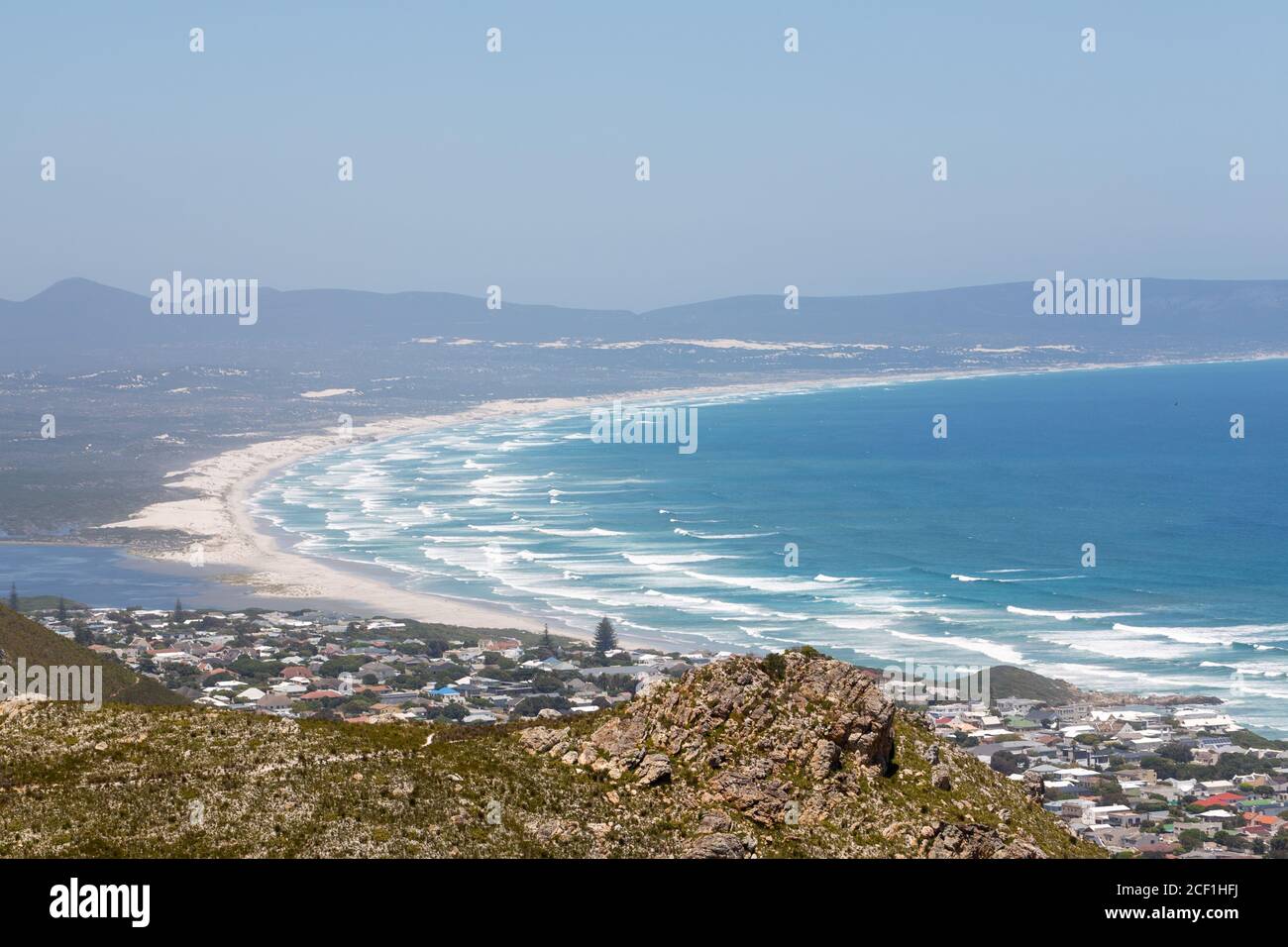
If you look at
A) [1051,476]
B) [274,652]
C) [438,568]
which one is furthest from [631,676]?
[1051,476]

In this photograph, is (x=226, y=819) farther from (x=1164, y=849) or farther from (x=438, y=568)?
(x=438, y=568)

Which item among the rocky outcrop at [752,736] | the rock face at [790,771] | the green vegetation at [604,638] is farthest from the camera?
the green vegetation at [604,638]

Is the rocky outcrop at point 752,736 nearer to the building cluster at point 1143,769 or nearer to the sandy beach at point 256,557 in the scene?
the building cluster at point 1143,769

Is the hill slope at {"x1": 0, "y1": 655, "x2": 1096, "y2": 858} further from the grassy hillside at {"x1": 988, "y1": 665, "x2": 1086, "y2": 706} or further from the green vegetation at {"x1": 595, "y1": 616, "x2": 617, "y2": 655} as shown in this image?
the green vegetation at {"x1": 595, "y1": 616, "x2": 617, "y2": 655}

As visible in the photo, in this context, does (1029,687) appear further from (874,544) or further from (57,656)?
(874,544)

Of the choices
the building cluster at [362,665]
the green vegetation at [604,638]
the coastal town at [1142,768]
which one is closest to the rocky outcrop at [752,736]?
the coastal town at [1142,768]
